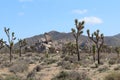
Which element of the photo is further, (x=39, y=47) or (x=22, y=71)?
(x=39, y=47)

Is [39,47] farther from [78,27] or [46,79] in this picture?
[46,79]

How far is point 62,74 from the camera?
74.3ft

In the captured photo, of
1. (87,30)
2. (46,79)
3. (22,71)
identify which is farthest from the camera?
(87,30)

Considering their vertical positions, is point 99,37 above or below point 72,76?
above

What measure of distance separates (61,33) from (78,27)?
156 m

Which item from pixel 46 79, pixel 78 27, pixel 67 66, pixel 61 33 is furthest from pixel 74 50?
pixel 61 33

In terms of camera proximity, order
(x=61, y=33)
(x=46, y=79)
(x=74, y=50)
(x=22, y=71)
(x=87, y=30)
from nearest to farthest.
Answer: (x=46, y=79), (x=22, y=71), (x=87, y=30), (x=74, y=50), (x=61, y=33)

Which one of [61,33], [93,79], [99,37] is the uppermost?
[61,33]

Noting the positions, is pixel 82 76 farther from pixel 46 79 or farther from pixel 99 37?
pixel 99 37

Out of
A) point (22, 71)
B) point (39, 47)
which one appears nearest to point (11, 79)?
point (22, 71)

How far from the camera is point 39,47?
10881 centimetres

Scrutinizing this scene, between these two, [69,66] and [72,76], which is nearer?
[72,76]

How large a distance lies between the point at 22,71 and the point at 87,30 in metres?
12.4

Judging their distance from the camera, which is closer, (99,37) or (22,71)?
(22,71)
